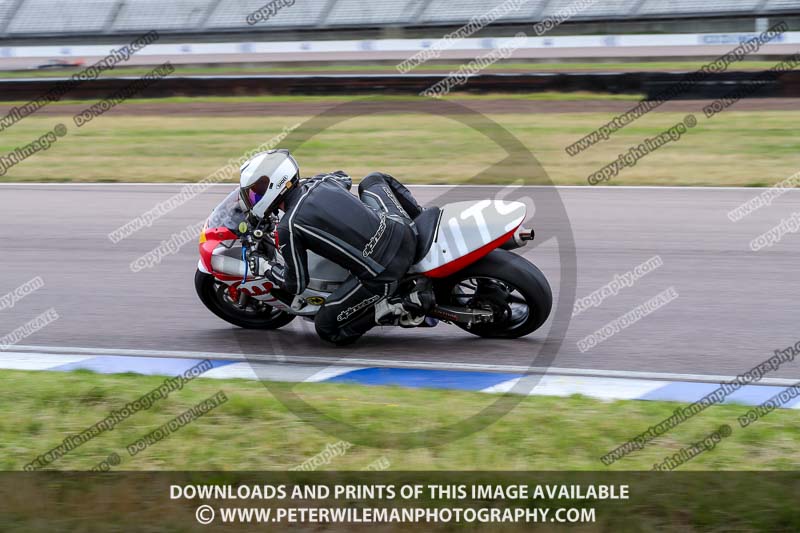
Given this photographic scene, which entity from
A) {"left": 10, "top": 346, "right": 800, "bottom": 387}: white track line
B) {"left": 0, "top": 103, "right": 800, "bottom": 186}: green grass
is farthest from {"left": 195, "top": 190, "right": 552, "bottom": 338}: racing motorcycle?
{"left": 0, "top": 103, "right": 800, "bottom": 186}: green grass

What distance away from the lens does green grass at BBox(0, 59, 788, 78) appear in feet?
75.4

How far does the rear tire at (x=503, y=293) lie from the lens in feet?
21.9

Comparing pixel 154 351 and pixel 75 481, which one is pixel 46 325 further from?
pixel 75 481

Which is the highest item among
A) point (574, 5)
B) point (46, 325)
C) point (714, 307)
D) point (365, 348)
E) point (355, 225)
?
point (355, 225)

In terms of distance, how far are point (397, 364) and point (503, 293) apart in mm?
900

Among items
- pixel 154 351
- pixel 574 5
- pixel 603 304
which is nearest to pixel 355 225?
pixel 154 351

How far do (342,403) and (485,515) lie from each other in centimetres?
182

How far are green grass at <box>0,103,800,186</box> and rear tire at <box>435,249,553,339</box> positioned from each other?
614 cm

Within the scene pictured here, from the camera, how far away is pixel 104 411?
565 cm

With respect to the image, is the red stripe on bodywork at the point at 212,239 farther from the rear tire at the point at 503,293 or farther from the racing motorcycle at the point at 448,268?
the rear tire at the point at 503,293

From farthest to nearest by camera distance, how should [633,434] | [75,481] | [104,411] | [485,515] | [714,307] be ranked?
[714,307]
[104,411]
[633,434]
[75,481]
[485,515]

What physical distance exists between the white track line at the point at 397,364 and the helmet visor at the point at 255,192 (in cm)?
118

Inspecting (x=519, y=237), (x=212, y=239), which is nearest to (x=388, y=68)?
(x=212, y=239)

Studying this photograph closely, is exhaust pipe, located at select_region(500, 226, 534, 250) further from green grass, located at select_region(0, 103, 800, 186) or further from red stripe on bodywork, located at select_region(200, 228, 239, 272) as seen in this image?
green grass, located at select_region(0, 103, 800, 186)
